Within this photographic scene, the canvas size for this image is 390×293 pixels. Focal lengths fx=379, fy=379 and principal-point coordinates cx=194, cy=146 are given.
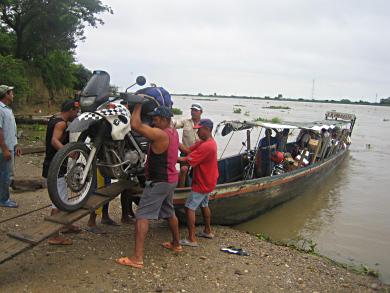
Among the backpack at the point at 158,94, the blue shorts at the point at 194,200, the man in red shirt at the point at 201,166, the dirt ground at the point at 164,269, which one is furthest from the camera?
the blue shorts at the point at 194,200

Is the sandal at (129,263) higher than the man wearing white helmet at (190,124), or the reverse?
the man wearing white helmet at (190,124)

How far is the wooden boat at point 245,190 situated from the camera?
20.5 ft

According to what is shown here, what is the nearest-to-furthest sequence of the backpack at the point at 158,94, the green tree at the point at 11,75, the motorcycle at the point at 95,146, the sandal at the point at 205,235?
the motorcycle at the point at 95,146, the backpack at the point at 158,94, the sandal at the point at 205,235, the green tree at the point at 11,75

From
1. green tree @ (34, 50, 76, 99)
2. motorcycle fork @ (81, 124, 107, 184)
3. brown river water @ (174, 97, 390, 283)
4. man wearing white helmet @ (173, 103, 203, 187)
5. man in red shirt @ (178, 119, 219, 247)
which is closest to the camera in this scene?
motorcycle fork @ (81, 124, 107, 184)

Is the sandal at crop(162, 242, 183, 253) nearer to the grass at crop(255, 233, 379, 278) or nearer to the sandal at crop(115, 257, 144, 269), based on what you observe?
the sandal at crop(115, 257, 144, 269)

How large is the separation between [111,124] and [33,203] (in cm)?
313

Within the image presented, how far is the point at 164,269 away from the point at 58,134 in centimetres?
207

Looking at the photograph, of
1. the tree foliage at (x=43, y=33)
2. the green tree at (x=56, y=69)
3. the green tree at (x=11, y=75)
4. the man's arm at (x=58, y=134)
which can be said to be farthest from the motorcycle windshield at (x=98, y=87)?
the green tree at (x=56, y=69)

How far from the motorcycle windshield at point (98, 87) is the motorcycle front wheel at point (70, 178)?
2.04ft

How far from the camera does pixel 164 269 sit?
4.38m

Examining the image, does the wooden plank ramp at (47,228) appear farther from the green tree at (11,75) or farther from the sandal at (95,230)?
the green tree at (11,75)

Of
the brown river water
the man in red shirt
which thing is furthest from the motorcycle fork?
the brown river water

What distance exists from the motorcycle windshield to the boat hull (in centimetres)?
176

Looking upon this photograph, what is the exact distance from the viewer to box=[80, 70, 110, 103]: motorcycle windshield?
4.49 m
